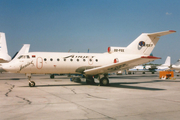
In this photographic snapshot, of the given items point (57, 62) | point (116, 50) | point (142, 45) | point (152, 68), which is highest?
point (142, 45)

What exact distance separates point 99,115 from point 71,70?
39.1ft

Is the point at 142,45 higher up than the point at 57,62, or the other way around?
the point at 142,45

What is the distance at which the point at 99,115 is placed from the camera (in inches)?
262

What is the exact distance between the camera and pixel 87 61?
18609 millimetres

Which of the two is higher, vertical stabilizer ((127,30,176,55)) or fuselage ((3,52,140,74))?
vertical stabilizer ((127,30,176,55))

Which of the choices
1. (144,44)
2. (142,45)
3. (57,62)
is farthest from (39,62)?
(144,44)

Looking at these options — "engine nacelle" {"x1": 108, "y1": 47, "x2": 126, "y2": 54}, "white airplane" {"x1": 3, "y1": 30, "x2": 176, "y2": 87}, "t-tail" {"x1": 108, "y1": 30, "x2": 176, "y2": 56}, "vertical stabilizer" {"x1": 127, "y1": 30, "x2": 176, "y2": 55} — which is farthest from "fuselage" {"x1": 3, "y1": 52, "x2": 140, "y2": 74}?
"vertical stabilizer" {"x1": 127, "y1": 30, "x2": 176, "y2": 55}

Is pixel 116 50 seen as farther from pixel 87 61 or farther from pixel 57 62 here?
pixel 57 62

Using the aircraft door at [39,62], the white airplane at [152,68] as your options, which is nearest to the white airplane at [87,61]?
the aircraft door at [39,62]

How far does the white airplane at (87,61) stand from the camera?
1650cm

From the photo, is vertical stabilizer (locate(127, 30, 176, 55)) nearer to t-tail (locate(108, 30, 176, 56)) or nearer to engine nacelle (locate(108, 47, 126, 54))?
t-tail (locate(108, 30, 176, 56))

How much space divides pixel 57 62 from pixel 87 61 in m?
3.09

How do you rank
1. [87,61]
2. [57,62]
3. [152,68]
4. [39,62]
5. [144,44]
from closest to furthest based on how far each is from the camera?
[39,62] < [57,62] < [87,61] < [144,44] < [152,68]

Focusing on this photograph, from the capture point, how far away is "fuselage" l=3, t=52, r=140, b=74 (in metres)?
16.5
